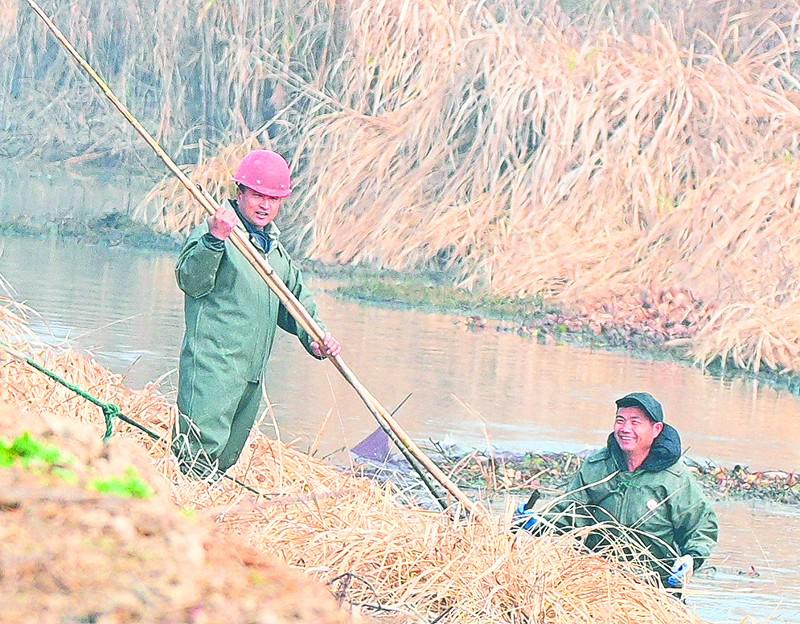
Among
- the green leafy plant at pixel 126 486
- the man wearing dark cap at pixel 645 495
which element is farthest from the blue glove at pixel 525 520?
the green leafy plant at pixel 126 486

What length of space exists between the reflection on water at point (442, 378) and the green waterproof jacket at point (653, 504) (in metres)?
2.99

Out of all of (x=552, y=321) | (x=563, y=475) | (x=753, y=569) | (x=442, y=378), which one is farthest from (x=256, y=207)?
(x=552, y=321)

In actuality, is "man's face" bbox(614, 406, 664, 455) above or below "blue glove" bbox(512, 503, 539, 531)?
above

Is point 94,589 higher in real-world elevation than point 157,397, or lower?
higher

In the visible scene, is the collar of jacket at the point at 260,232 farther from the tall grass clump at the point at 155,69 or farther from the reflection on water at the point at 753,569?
the tall grass clump at the point at 155,69

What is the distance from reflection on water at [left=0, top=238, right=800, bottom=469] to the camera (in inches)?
496

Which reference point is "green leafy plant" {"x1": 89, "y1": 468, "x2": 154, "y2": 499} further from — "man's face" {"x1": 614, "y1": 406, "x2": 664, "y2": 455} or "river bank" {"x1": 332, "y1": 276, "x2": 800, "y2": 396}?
"river bank" {"x1": 332, "y1": 276, "x2": 800, "y2": 396}

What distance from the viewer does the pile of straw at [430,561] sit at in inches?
244

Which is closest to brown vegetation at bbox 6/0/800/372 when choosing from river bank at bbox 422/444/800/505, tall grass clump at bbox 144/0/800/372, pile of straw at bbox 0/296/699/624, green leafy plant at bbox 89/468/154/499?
tall grass clump at bbox 144/0/800/372

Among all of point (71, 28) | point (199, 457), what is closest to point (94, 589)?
point (199, 457)

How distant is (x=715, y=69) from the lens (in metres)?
21.7

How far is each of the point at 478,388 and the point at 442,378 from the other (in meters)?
0.38

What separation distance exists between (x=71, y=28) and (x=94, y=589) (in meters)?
24.2

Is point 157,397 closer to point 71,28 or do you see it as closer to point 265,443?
point 265,443
